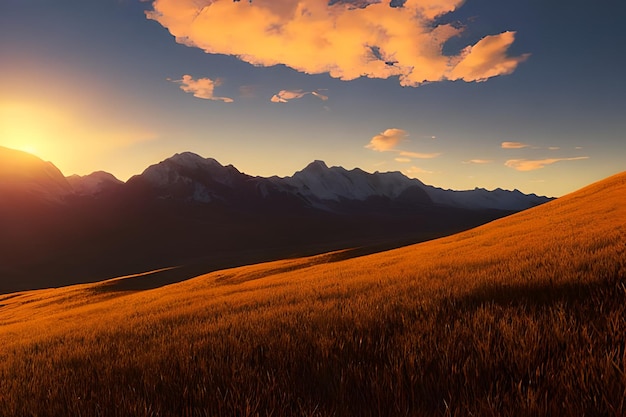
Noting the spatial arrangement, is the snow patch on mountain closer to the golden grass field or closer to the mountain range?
the mountain range

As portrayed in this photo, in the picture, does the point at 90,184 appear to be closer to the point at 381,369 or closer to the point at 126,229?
the point at 126,229

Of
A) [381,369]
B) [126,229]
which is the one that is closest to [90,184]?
[126,229]

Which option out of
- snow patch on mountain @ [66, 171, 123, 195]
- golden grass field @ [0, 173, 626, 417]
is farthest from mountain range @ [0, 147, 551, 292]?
golden grass field @ [0, 173, 626, 417]

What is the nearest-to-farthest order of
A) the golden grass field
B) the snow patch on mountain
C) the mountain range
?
the golden grass field < the mountain range < the snow patch on mountain

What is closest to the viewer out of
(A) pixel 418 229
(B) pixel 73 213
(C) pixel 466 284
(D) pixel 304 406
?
(D) pixel 304 406

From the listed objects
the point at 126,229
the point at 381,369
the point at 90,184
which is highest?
the point at 90,184

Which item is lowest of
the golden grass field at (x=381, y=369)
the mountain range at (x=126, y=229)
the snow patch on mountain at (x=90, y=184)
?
the golden grass field at (x=381, y=369)

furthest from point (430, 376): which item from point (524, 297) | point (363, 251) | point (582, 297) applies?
point (363, 251)

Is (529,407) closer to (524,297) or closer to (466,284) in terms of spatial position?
(524,297)

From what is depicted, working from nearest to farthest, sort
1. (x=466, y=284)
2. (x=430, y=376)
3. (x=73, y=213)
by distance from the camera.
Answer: (x=430, y=376) → (x=466, y=284) → (x=73, y=213)

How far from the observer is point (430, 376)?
2.15 m

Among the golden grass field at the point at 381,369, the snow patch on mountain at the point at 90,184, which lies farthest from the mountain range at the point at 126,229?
the golden grass field at the point at 381,369

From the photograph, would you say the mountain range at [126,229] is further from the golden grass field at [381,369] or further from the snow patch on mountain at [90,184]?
the golden grass field at [381,369]

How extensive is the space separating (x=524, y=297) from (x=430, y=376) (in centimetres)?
258
